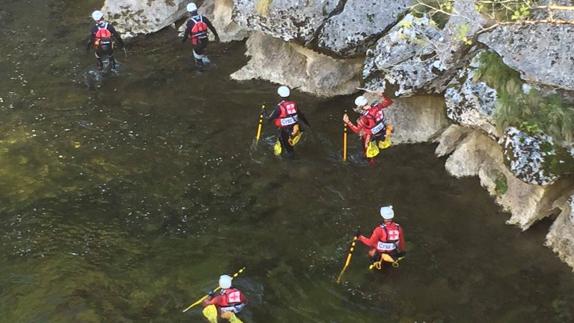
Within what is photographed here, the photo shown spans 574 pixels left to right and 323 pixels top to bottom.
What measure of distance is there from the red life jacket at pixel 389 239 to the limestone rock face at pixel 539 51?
500 cm

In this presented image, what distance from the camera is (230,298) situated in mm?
12242

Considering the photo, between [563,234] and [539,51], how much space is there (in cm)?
436

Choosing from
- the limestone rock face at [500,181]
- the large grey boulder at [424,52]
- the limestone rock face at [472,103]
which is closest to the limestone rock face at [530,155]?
the limestone rock face at [500,181]

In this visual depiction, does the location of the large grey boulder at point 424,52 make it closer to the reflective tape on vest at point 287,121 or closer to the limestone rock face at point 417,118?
the limestone rock face at point 417,118

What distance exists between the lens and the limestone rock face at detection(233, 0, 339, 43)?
17.8 meters

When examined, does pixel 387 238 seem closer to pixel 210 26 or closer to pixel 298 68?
pixel 298 68

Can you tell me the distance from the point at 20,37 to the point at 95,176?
9746mm

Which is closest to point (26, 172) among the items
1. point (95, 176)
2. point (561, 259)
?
point (95, 176)

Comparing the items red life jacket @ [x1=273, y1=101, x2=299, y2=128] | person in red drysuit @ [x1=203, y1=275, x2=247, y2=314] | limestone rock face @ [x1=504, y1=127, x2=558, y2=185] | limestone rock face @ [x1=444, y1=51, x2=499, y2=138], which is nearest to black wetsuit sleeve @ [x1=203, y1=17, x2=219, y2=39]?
red life jacket @ [x1=273, y1=101, x2=299, y2=128]

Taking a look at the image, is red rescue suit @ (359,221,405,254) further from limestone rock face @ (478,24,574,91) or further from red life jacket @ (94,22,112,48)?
red life jacket @ (94,22,112,48)

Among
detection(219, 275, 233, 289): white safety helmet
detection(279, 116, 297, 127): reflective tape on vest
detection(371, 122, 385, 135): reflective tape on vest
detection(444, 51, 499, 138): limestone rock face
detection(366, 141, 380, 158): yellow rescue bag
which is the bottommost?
detection(219, 275, 233, 289): white safety helmet

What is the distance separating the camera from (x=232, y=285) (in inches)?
531

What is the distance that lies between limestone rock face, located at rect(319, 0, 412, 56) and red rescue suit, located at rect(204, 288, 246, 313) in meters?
8.37

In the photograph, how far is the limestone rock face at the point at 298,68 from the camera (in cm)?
1880
